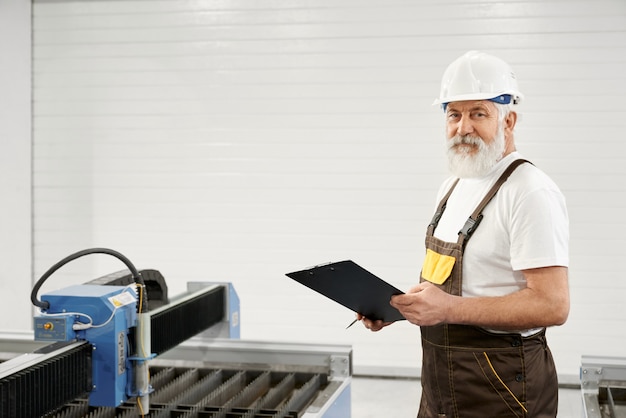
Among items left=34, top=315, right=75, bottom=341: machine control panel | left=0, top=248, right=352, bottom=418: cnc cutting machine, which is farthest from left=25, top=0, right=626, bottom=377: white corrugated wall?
left=34, top=315, right=75, bottom=341: machine control panel

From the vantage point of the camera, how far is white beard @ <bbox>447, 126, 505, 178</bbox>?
7.43ft

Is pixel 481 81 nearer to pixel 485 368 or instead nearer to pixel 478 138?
pixel 478 138

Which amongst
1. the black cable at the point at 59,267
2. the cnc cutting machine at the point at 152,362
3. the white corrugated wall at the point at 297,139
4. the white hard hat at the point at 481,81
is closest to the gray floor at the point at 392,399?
the white corrugated wall at the point at 297,139

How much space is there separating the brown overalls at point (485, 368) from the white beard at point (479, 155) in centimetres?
7

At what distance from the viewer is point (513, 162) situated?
7.34 ft

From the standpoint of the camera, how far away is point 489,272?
7.13 feet

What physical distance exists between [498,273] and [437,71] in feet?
13.0

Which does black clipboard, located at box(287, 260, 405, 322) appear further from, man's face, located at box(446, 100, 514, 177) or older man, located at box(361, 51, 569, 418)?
man's face, located at box(446, 100, 514, 177)

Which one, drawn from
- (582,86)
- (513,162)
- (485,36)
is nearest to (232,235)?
(485,36)

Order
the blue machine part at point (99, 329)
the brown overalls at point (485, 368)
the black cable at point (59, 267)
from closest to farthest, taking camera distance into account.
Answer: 1. the brown overalls at point (485, 368)
2. the black cable at point (59, 267)
3. the blue machine part at point (99, 329)

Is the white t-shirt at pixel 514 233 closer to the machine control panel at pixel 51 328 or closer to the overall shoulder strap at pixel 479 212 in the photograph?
the overall shoulder strap at pixel 479 212

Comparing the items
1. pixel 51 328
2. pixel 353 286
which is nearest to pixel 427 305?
pixel 353 286

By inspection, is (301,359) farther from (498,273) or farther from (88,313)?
(498,273)

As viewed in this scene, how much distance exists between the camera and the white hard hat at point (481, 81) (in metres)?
2.26
